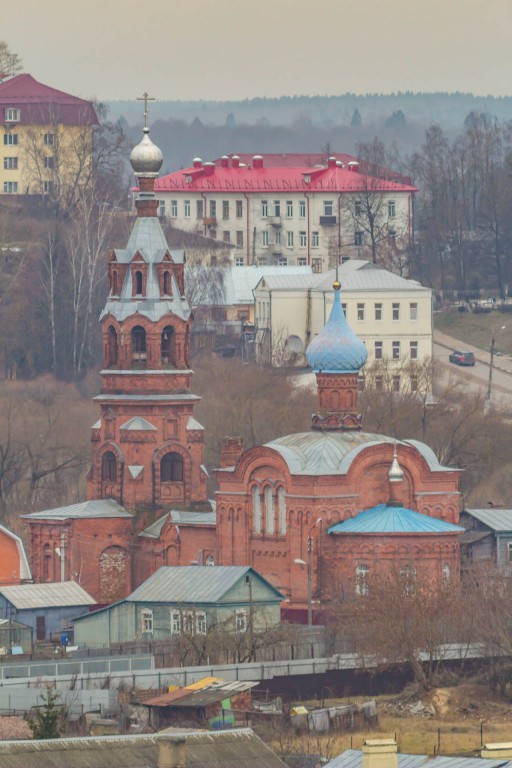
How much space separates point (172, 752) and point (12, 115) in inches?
3063

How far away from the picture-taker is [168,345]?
236ft

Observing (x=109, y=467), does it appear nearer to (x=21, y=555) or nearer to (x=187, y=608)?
(x=21, y=555)

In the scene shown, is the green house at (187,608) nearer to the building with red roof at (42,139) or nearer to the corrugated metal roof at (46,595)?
the corrugated metal roof at (46,595)

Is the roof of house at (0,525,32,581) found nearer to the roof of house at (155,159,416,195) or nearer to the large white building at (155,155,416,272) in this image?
the large white building at (155,155,416,272)

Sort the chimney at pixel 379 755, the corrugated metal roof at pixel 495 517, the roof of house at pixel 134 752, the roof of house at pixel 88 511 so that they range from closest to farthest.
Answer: the chimney at pixel 379 755 < the roof of house at pixel 134 752 < the corrugated metal roof at pixel 495 517 < the roof of house at pixel 88 511

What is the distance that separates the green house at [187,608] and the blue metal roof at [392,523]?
6.55ft

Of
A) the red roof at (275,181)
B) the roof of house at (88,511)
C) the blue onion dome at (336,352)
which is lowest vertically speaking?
the roof of house at (88,511)

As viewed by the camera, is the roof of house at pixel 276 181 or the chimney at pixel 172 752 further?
the roof of house at pixel 276 181

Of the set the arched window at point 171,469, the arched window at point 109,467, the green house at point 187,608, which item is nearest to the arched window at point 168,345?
the arched window at point 171,469

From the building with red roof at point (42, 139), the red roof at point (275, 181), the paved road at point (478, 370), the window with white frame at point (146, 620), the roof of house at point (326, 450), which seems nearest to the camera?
the window with white frame at point (146, 620)

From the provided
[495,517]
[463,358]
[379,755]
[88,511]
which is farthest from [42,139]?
[379,755]

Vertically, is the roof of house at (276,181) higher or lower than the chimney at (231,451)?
higher

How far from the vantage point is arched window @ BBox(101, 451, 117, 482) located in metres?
71.9

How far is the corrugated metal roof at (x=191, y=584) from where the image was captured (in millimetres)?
63969
